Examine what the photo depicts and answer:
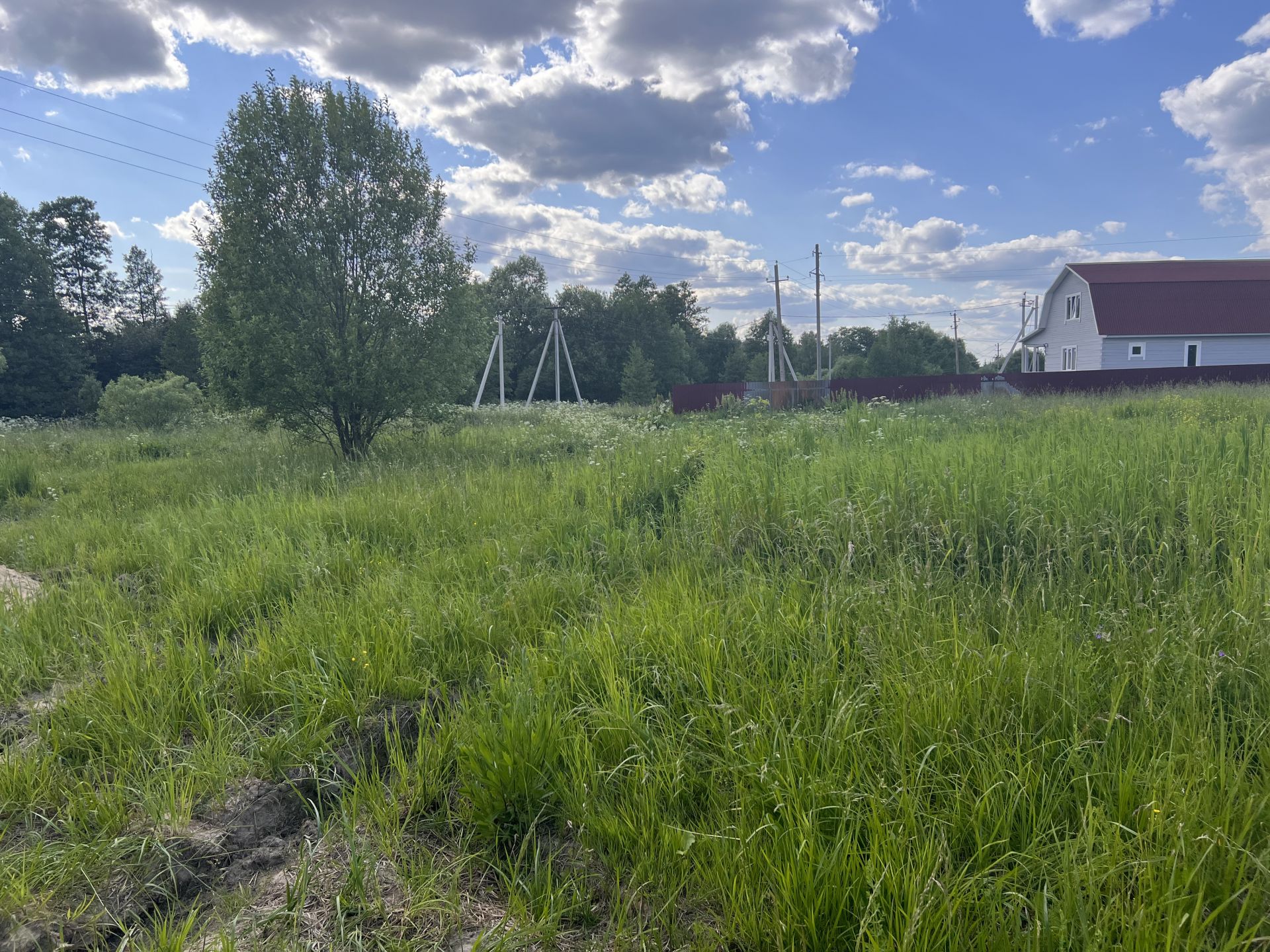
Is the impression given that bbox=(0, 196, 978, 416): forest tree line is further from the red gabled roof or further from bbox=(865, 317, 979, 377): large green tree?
the red gabled roof

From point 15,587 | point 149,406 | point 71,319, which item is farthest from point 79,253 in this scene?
point 15,587

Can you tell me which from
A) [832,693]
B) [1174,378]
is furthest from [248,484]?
[1174,378]

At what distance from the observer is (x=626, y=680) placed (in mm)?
2691

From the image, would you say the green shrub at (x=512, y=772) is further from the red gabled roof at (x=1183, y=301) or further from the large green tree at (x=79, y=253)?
the large green tree at (x=79, y=253)

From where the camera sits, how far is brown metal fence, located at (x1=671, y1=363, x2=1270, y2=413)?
73.2 ft

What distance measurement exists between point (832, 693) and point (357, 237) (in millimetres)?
12209

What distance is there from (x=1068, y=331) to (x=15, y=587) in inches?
1633

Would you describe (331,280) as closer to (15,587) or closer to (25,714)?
(15,587)

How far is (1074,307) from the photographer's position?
33.8 meters

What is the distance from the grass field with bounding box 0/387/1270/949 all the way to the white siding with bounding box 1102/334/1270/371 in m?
32.2

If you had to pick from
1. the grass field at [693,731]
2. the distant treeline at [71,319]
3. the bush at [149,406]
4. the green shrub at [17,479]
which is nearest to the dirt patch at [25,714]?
the grass field at [693,731]

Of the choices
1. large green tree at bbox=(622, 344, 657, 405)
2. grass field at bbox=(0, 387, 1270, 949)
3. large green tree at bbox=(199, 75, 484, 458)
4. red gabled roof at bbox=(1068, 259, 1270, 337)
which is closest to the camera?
grass field at bbox=(0, 387, 1270, 949)

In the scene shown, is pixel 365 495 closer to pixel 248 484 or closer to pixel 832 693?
pixel 248 484

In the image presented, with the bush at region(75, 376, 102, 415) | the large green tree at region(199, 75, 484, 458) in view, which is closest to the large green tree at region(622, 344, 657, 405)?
the bush at region(75, 376, 102, 415)
